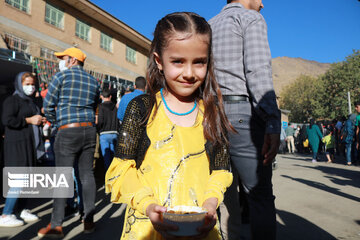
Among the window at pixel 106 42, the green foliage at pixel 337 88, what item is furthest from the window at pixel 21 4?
the green foliage at pixel 337 88

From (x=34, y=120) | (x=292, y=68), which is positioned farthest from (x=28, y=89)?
(x=292, y=68)

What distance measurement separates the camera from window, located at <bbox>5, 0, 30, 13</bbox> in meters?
12.2

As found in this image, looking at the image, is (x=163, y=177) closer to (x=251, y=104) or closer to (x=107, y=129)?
(x=251, y=104)

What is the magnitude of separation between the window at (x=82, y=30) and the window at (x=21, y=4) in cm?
317

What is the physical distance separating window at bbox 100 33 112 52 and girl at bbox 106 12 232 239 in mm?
17969

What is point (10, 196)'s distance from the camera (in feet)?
11.5

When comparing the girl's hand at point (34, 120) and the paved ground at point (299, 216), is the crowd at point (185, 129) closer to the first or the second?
the girl's hand at point (34, 120)

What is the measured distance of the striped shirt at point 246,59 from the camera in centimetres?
197

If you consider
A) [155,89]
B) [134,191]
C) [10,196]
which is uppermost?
[155,89]

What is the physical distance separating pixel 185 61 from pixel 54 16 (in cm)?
1602

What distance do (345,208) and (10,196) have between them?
5108 millimetres

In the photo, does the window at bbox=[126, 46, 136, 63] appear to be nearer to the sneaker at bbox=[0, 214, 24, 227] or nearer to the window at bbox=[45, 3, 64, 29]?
the window at bbox=[45, 3, 64, 29]

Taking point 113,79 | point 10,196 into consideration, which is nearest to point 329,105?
point 113,79

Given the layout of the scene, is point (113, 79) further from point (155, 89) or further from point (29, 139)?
point (155, 89)
